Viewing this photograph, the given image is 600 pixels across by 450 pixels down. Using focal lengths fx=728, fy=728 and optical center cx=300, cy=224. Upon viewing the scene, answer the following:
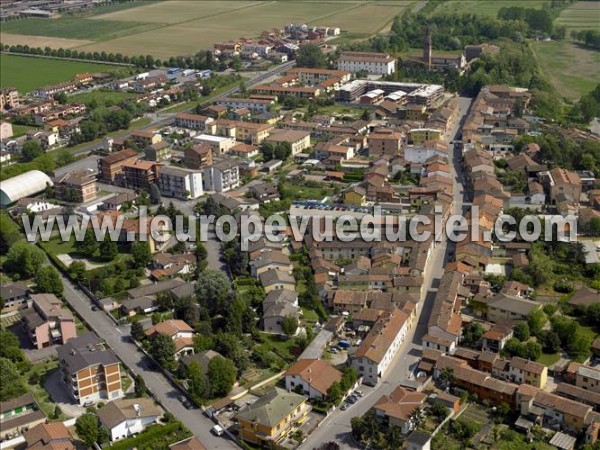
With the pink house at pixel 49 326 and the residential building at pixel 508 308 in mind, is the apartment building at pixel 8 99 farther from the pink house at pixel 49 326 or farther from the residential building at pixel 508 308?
the residential building at pixel 508 308

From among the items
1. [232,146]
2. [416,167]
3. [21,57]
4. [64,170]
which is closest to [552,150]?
[416,167]

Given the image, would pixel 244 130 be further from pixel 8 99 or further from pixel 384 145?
pixel 8 99

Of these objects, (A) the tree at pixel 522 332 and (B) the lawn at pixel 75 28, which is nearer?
(A) the tree at pixel 522 332

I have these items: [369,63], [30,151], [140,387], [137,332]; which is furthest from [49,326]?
[369,63]

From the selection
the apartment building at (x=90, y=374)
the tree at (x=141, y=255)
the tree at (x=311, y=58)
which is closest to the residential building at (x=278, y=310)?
the apartment building at (x=90, y=374)

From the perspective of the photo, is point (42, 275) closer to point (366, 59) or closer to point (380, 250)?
point (380, 250)

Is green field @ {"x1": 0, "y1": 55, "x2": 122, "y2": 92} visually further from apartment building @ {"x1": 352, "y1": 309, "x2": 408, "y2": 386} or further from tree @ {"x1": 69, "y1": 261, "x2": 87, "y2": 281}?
apartment building @ {"x1": 352, "y1": 309, "x2": 408, "y2": 386}
